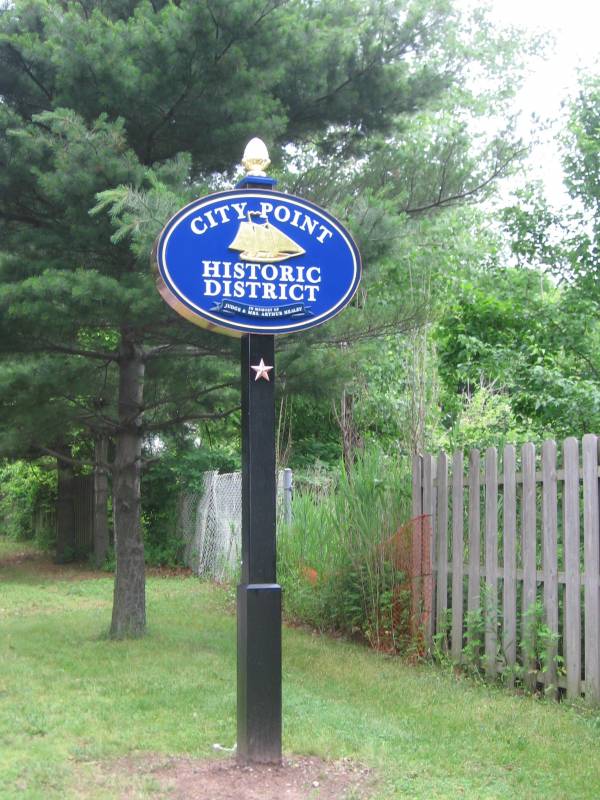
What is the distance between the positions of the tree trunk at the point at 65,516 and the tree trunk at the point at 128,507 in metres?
8.66

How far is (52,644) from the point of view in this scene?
8.14m

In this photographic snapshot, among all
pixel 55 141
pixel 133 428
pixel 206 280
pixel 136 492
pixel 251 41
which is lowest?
pixel 136 492

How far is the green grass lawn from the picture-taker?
4457mm

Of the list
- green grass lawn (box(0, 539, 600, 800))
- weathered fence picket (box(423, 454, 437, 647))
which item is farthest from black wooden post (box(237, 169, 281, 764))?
weathered fence picket (box(423, 454, 437, 647))

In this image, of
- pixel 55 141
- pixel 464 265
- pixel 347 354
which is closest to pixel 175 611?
pixel 347 354

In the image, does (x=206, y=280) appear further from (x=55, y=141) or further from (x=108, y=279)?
(x=55, y=141)

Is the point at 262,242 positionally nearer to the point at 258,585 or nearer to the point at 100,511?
the point at 258,585

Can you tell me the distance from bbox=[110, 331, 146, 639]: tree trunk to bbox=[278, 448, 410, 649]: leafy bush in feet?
5.23

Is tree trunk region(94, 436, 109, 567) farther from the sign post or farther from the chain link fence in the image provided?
the sign post

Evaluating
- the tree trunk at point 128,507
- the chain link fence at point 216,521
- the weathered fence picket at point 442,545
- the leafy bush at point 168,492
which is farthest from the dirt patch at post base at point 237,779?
the leafy bush at point 168,492

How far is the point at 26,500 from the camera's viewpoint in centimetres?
2111

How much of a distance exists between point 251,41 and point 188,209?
3.37 meters

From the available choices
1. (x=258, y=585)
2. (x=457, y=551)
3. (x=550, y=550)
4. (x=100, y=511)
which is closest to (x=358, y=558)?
(x=457, y=551)

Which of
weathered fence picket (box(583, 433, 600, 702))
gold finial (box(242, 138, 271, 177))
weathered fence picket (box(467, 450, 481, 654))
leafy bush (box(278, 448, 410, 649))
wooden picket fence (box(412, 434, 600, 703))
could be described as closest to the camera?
gold finial (box(242, 138, 271, 177))
